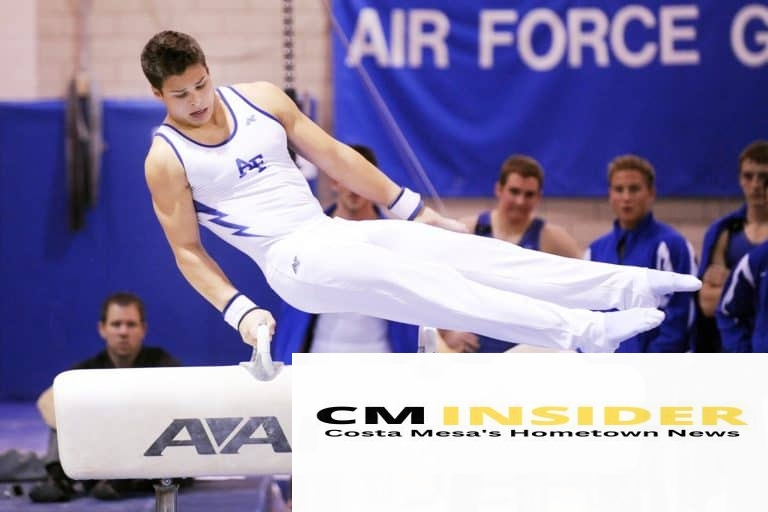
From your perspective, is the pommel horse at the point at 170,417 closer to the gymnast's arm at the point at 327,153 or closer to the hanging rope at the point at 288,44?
the gymnast's arm at the point at 327,153

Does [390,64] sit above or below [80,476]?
above

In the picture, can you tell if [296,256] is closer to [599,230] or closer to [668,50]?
[599,230]

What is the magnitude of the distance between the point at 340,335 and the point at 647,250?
1.47 metres

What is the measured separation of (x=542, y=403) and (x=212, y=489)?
224 centimetres

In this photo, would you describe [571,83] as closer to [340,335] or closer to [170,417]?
[340,335]

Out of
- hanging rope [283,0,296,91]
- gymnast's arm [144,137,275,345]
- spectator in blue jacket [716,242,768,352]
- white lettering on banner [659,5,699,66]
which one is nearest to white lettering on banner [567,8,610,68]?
white lettering on banner [659,5,699,66]

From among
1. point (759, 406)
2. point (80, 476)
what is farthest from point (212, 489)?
point (759, 406)

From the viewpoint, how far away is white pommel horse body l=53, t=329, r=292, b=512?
3590 mm

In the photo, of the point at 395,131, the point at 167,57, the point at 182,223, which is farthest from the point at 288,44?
the point at 182,223

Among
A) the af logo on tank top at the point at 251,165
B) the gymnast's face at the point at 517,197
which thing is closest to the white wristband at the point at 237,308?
the af logo on tank top at the point at 251,165

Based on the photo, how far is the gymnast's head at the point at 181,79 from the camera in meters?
3.95

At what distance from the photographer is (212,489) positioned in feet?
16.7

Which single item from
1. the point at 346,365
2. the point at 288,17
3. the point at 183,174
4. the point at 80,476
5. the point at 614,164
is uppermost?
the point at 288,17

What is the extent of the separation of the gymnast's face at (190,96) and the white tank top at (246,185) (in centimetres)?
7
